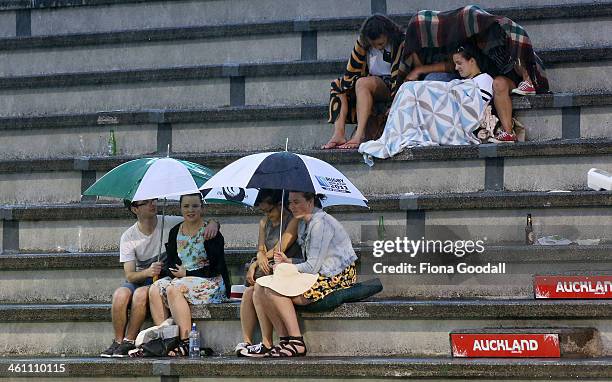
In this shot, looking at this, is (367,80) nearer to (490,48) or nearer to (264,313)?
(490,48)

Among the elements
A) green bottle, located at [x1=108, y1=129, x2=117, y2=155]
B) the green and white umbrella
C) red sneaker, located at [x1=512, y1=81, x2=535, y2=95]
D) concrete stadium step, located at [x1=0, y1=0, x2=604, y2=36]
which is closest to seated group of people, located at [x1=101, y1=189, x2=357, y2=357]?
the green and white umbrella

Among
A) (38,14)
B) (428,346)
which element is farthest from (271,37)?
(428,346)

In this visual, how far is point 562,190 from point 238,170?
2440 millimetres

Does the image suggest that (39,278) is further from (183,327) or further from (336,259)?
(336,259)

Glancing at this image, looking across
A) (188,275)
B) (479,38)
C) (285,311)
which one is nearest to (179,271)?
(188,275)

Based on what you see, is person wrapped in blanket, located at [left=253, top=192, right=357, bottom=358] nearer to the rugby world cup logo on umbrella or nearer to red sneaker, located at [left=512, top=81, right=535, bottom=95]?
the rugby world cup logo on umbrella

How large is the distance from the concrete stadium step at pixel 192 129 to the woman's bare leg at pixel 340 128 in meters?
0.22

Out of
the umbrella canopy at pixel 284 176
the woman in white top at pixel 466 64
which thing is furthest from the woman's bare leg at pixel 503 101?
the umbrella canopy at pixel 284 176

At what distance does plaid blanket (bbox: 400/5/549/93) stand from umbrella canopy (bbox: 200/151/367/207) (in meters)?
1.98

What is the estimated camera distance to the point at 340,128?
9.34m

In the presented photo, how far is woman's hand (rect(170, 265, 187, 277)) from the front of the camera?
7938mm

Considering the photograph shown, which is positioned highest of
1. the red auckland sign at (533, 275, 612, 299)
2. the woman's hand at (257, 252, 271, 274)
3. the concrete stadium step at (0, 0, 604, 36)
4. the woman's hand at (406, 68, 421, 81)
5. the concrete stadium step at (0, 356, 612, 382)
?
the concrete stadium step at (0, 0, 604, 36)

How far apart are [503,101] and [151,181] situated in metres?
2.74

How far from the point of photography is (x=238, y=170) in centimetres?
765
